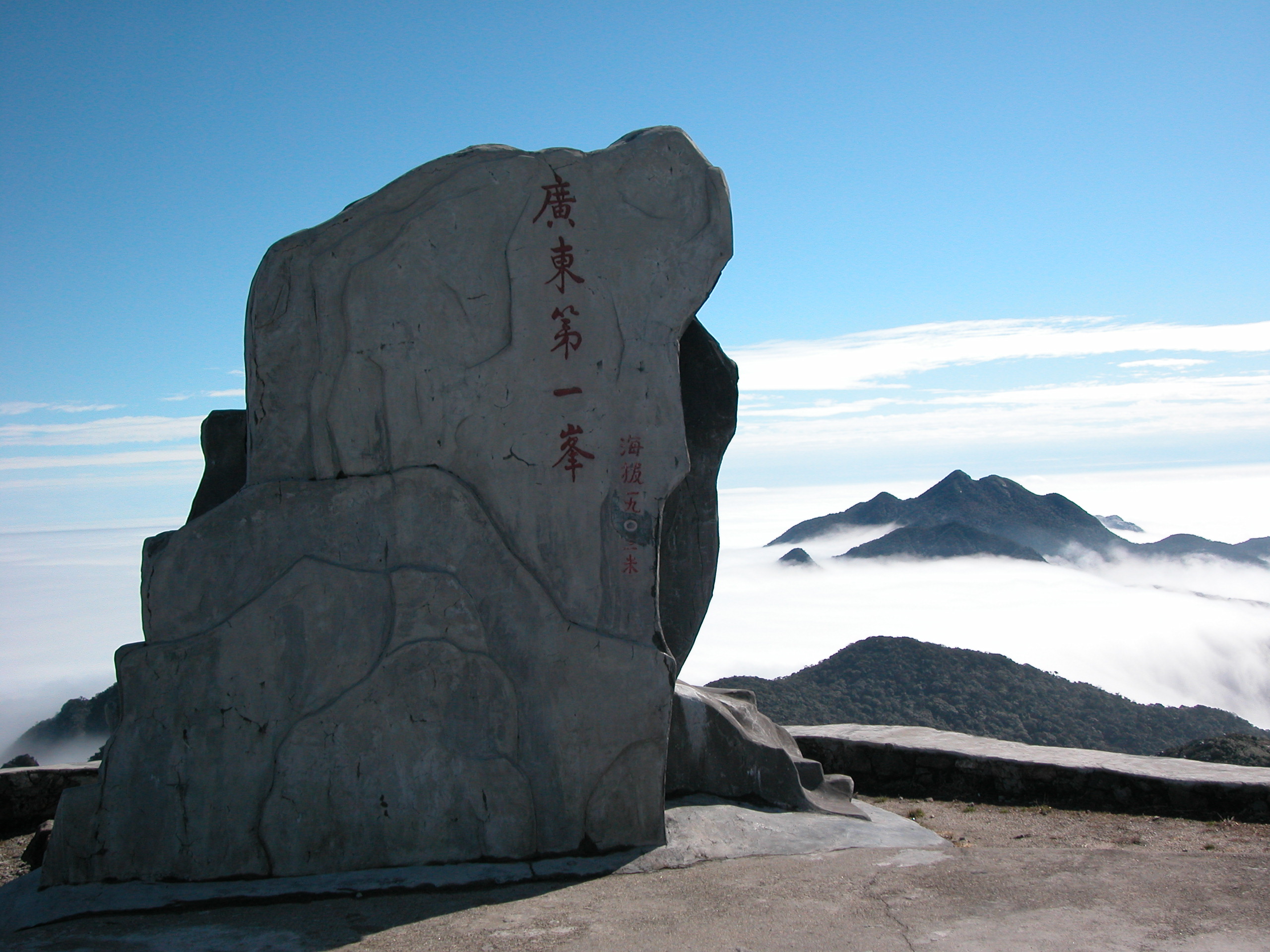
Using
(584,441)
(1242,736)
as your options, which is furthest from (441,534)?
(1242,736)

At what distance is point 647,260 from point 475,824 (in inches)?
115

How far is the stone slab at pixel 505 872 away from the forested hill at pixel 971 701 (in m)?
7.11

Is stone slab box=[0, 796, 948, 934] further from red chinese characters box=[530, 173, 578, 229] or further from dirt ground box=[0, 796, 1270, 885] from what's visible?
red chinese characters box=[530, 173, 578, 229]

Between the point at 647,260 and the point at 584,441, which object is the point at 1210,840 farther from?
the point at 647,260

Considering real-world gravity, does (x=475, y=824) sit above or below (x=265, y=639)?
below

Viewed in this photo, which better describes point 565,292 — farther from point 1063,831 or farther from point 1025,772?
point 1025,772

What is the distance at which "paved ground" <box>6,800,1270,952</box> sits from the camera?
329 centimetres

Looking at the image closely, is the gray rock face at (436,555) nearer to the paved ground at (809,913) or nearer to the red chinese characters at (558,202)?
the red chinese characters at (558,202)

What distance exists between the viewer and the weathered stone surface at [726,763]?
512cm

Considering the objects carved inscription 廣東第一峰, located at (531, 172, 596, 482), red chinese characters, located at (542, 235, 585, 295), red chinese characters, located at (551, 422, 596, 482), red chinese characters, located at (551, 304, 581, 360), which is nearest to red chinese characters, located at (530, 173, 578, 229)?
carved inscription 廣東第一峰, located at (531, 172, 596, 482)

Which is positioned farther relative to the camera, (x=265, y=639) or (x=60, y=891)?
(x=265, y=639)

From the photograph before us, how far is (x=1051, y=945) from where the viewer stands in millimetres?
3170

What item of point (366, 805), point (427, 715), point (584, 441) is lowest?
point (366, 805)

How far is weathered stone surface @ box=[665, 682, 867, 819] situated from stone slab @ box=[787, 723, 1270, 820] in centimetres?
150
